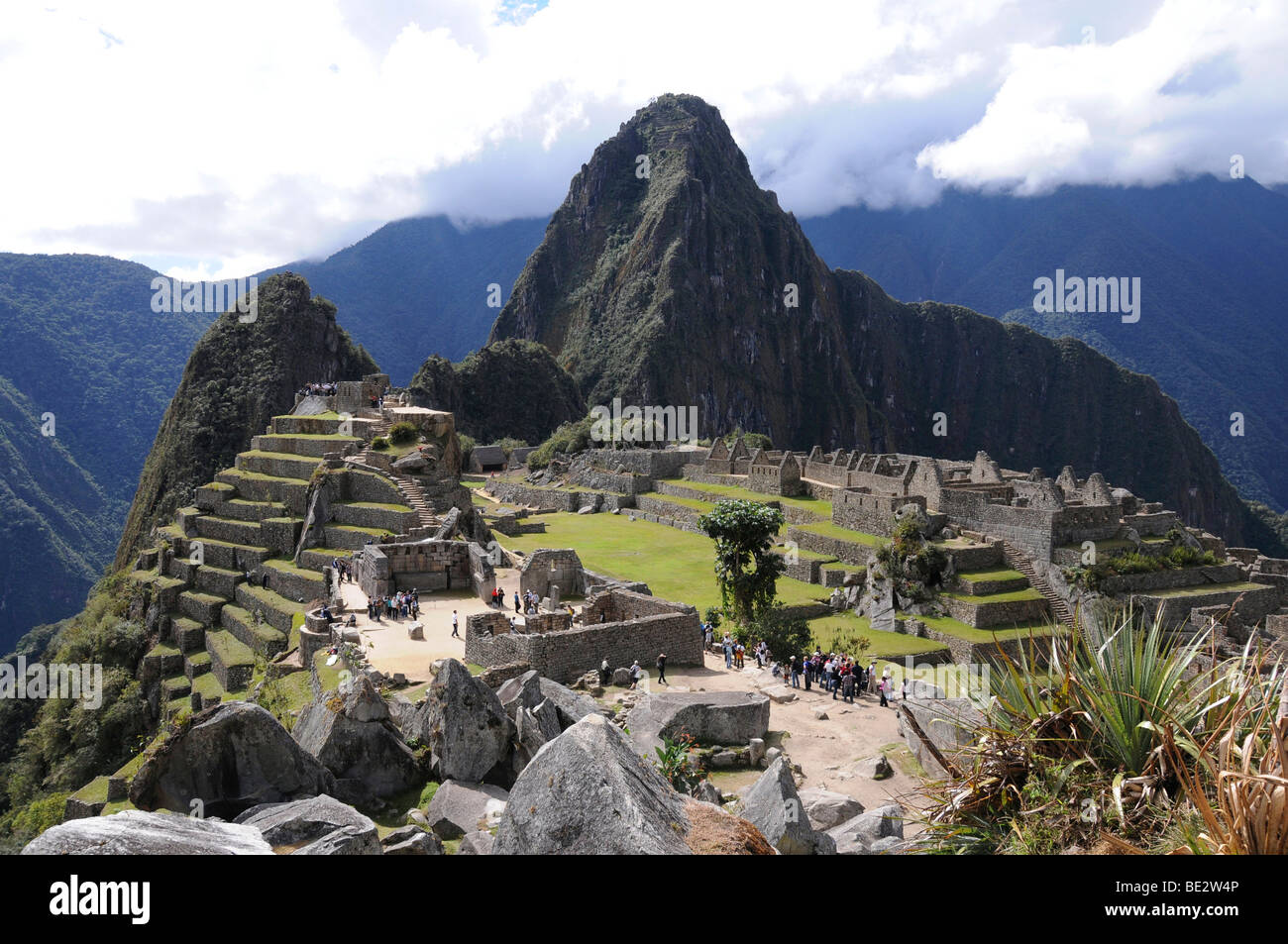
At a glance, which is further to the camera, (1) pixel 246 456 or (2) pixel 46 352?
(2) pixel 46 352

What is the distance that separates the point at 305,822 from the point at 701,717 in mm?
8049

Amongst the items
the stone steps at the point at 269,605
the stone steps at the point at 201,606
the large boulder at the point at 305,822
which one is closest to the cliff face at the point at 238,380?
the stone steps at the point at 201,606

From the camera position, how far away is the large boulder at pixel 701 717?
44.6ft

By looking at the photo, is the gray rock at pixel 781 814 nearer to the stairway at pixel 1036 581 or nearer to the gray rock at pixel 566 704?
the gray rock at pixel 566 704

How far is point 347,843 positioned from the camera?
21.4 feet

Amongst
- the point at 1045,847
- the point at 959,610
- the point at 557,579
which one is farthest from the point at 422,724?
the point at 959,610

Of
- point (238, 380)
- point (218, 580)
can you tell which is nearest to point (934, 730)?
point (218, 580)

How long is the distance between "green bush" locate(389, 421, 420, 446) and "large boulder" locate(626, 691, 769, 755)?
858 inches

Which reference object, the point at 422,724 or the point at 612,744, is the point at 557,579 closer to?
the point at 422,724

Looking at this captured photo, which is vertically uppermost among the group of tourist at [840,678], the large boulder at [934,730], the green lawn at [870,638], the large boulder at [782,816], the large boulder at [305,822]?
the large boulder at [305,822]

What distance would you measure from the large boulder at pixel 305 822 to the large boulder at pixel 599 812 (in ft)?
5.50
